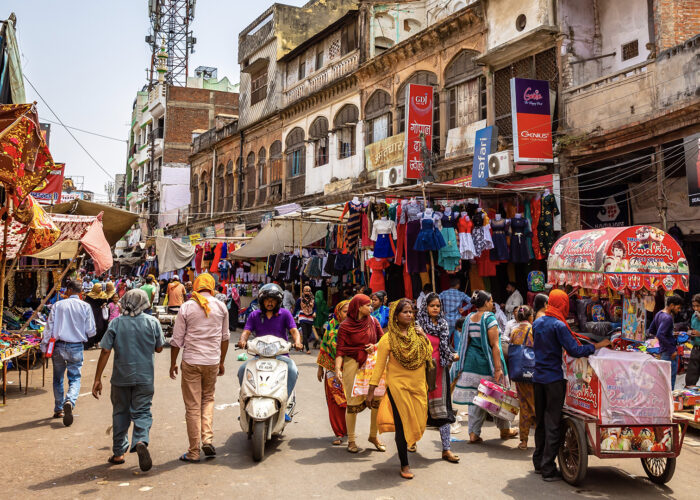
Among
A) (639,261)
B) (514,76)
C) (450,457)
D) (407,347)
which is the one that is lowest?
(450,457)

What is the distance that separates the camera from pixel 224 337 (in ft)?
19.8

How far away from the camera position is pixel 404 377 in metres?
5.39

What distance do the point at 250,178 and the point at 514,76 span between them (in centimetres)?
1726

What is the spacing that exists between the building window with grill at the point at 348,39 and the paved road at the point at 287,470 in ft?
58.1

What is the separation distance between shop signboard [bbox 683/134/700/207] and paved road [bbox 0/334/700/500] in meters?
4.51

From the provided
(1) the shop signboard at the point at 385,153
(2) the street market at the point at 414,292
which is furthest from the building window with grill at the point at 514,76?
(1) the shop signboard at the point at 385,153

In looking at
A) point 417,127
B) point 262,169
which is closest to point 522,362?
point 417,127

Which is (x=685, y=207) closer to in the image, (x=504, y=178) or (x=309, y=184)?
(x=504, y=178)

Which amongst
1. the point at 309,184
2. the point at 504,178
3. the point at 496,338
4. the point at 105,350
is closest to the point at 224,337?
the point at 105,350

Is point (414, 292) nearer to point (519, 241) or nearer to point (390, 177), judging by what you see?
point (519, 241)

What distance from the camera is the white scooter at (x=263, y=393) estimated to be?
5.65 meters

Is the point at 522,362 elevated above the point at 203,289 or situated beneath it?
situated beneath

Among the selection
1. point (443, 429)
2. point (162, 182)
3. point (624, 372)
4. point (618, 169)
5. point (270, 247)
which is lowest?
point (443, 429)

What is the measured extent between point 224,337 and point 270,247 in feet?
39.5
